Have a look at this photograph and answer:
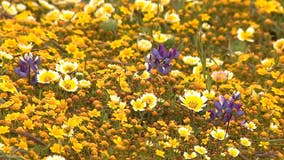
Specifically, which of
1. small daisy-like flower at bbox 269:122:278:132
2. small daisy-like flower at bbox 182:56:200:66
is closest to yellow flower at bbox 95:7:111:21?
small daisy-like flower at bbox 182:56:200:66

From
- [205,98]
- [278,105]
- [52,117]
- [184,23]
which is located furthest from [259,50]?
[52,117]

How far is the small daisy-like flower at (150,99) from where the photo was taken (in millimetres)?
4758

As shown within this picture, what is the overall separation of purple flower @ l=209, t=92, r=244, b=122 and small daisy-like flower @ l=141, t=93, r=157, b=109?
430 mm

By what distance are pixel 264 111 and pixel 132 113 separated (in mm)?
1064

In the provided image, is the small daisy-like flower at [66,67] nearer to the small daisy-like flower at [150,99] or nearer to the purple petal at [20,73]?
the purple petal at [20,73]

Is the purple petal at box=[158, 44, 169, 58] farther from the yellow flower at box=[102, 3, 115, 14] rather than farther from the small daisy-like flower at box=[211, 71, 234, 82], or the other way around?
the yellow flower at box=[102, 3, 115, 14]

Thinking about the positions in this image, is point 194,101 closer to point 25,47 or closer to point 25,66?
point 25,66

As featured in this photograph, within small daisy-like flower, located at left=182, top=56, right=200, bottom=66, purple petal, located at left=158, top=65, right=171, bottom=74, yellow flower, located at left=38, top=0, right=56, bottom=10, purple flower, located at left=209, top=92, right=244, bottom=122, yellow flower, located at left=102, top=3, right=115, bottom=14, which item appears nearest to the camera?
purple flower, located at left=209, top=92, right=244, bottom=122

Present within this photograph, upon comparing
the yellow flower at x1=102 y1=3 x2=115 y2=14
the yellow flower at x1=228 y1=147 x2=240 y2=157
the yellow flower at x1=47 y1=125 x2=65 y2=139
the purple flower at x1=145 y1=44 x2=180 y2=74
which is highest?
the yellow flower at x1=102 y1=3 x2=115 y2=14

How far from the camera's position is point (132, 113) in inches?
189

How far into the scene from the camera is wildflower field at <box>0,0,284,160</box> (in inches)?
170

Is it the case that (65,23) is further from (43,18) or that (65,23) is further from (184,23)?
(184,23)

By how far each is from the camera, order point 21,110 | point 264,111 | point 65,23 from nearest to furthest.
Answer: point 21,110, point 264,111, point 65,23

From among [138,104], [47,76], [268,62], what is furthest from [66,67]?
[268,62]
